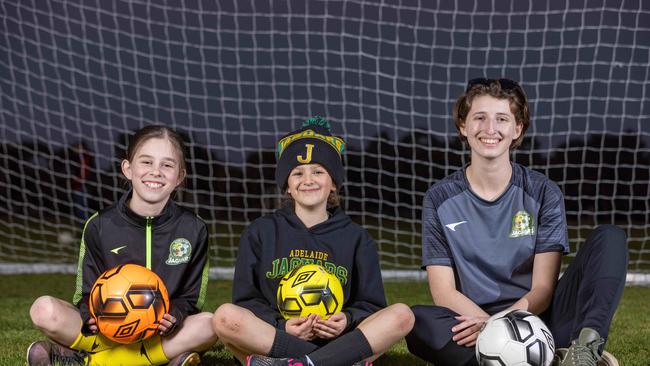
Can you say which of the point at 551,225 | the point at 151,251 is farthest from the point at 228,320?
the point at 551,225

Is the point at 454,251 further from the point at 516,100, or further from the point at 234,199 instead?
the point at 234,199

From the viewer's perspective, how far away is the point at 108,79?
7.64m

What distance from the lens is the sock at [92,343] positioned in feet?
9.94

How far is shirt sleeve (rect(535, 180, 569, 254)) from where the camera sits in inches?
122

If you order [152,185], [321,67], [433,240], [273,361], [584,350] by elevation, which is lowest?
[273,361]

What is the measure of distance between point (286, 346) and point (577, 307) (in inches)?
41.1

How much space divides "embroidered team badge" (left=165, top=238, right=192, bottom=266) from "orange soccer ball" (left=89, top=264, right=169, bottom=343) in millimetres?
281

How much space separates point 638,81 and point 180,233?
5580 millimetres

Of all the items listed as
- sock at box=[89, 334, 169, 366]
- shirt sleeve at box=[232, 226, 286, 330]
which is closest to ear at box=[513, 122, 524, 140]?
shirt sleeve at box=[232, 226, 286, 330]

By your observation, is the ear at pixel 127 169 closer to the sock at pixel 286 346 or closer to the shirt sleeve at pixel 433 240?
the sock at pixel 286 346

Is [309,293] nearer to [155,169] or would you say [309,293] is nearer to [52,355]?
[155,169]

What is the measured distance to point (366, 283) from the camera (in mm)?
3152

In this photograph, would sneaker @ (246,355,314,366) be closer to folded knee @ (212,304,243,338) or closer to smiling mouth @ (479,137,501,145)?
folded knee @ (212,304,243,338)

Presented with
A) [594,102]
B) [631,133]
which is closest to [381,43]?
[594,102]
